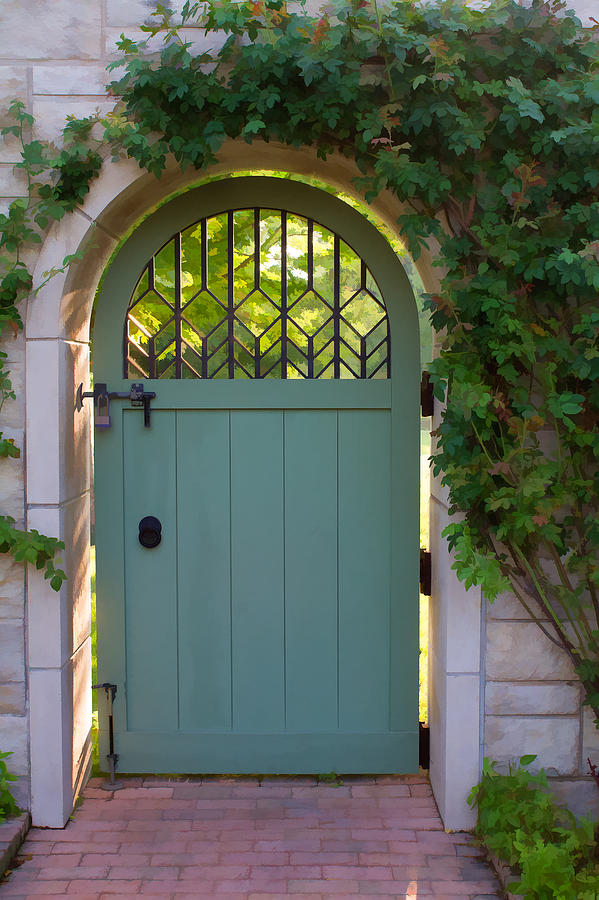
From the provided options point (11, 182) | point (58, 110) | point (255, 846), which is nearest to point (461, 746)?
point (255, 846)

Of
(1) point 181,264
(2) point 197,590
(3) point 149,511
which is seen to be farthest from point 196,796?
(1) point 181,264

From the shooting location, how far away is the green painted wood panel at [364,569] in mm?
3400

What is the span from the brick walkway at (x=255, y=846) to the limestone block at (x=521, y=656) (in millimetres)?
675

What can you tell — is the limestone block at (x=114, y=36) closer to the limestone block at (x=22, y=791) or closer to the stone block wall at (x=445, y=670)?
the stone block wall at (x=445, y=670)

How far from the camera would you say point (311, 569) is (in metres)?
3.43

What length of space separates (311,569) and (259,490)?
1.35ft

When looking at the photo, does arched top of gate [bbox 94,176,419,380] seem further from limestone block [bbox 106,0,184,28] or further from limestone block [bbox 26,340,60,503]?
limestone block [bbox 106,0,184,28]

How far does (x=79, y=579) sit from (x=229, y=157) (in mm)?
1836

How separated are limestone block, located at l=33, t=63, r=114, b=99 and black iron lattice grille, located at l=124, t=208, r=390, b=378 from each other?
70 cm

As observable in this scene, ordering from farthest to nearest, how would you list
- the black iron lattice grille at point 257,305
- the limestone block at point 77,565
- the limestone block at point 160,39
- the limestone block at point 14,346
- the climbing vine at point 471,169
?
the black iron lattice grille at point 257,305 < the limestone block at point 77,565 < the limestone block at point 14,346 < the limestone block at point 160,39 < the climbing vine at point 471,169

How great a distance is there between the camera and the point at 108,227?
3.18 metres

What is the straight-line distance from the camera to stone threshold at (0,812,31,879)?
9.19 ft

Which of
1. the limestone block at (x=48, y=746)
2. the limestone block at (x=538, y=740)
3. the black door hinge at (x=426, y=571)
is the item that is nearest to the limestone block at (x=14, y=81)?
the limestone block at (x=48, y=746)

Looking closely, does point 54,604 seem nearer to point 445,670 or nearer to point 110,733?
point 110,733
